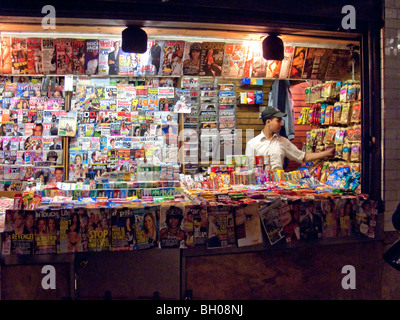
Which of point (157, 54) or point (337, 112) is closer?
point (157, 54)

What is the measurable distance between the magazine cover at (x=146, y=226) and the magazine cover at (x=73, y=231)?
38 cm

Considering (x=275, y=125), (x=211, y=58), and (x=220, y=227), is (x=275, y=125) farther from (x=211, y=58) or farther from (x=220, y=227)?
(x=220, y=227)

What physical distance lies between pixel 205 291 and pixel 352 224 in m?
1.43

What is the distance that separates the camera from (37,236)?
310cm

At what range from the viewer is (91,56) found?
151 inches

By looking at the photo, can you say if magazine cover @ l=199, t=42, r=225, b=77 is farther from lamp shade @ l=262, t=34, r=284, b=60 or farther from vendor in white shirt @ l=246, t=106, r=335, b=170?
vendor in white shirt @ l=246, t=106, r=335, b=170

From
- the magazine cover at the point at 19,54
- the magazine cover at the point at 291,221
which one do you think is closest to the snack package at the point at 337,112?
the magazine cover at the point at 291,221

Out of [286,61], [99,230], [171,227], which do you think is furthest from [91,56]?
[286,61]

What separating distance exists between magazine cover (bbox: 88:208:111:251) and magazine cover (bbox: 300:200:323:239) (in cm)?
160

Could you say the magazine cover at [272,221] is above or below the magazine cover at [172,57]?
below

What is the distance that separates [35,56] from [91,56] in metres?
0.49

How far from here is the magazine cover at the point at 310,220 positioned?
11.9ft

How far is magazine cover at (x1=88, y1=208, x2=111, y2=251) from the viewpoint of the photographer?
3.17m

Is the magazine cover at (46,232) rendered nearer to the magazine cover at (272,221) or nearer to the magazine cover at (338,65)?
the magazine cover at (272,221)
